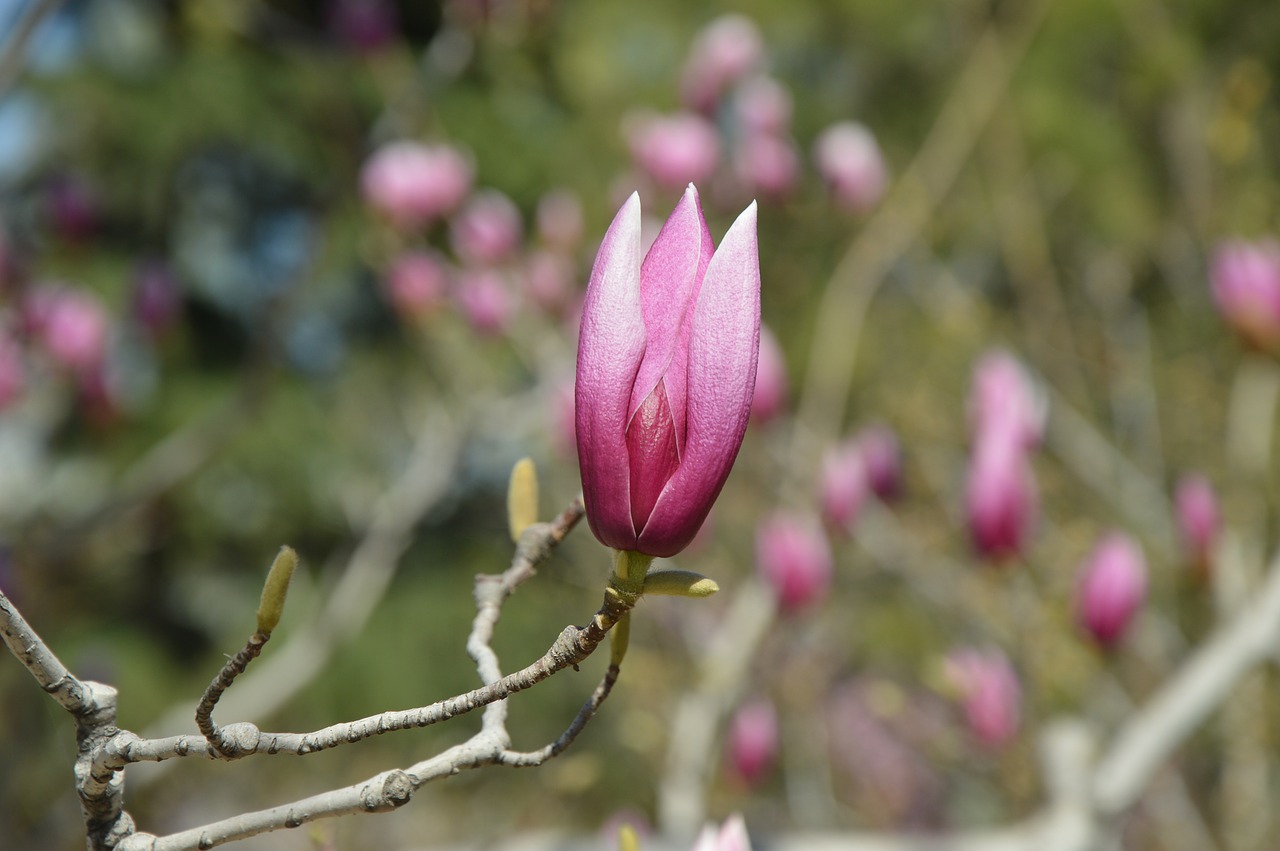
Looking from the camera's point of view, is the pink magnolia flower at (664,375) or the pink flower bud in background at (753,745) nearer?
the pink magnolia flower at (664,375)

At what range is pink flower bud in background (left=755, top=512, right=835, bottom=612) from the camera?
→ 1.61 m

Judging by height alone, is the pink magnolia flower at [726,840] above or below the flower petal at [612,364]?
below

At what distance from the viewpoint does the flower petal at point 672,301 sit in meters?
0.52

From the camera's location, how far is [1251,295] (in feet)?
5.63

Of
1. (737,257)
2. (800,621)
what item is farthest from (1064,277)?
(737,257)

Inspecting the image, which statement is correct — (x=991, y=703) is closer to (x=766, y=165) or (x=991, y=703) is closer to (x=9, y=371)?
(x=766, y=165)

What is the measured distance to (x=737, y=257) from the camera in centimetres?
50

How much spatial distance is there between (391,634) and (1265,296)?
14.5ft

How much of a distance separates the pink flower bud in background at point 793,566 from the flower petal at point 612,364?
1.13 metres

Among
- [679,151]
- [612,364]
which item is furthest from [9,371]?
[612,364]

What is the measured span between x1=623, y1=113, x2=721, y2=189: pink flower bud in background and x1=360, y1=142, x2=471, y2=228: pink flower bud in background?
468 mm

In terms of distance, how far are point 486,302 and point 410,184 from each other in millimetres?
353

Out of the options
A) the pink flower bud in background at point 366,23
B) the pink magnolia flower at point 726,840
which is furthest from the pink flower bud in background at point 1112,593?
the pink flower bud in background at point 366,23

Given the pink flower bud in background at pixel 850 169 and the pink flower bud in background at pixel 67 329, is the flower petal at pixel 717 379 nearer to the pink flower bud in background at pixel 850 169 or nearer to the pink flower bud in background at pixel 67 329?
the pink flower bud in background at pixel 850 169
